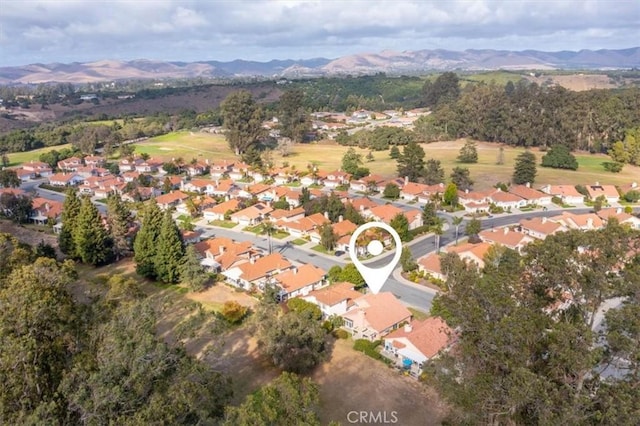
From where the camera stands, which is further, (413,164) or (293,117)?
(293,117)

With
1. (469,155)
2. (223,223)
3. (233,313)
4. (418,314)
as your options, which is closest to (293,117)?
(469,155)

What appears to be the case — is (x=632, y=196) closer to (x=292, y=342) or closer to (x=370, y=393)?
(x=370, y=393)

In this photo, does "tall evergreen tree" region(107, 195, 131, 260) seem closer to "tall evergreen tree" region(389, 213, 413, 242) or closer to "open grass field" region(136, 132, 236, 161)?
"tall evergreen tree" region(389, 213, 413, 242)

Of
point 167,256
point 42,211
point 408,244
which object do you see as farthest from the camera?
point 42,211

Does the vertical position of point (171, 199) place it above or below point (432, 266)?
below

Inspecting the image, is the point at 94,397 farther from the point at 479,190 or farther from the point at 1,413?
the point at 479,190

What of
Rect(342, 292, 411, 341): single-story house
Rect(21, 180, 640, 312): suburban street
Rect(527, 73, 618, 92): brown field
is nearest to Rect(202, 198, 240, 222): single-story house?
Rect(21, 180, 640, 312): suburban street
